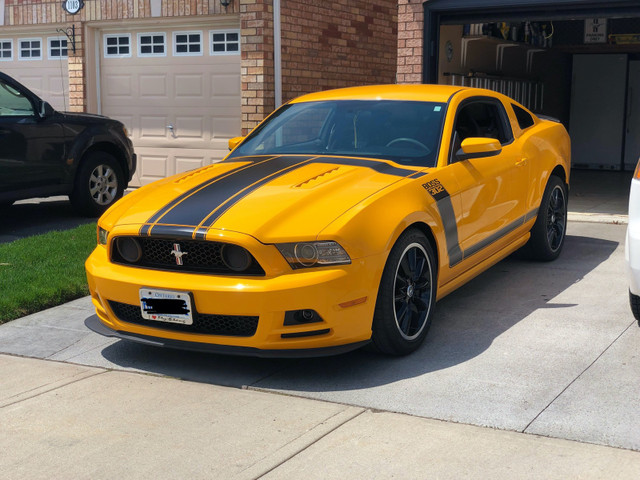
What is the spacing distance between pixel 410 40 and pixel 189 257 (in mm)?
7011

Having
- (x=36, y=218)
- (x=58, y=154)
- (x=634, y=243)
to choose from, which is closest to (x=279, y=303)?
(x=634, y=243)

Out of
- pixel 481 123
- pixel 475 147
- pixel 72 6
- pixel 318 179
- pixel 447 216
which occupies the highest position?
pixel 72 6

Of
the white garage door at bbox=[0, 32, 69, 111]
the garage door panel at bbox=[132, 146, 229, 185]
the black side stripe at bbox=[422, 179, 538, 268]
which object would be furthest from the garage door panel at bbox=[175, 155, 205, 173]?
the black side stripe at bbox=[422, 179, 538, 268]

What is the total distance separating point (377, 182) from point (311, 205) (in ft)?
1.74

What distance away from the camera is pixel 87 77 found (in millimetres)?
Result: 13531

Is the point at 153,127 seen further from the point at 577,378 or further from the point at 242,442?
the point at 242,442

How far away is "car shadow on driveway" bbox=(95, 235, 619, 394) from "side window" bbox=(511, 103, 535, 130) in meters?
1.43

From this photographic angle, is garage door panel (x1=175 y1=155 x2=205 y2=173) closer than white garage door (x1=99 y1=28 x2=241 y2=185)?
No

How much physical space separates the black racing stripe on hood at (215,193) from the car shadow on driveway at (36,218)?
4307 mm

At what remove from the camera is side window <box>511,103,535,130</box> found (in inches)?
288

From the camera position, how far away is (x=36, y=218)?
10.4 metres

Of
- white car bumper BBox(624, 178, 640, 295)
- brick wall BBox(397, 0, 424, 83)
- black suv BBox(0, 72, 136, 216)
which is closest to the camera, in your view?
white car bumper BBox(624, 178, 640, 295)

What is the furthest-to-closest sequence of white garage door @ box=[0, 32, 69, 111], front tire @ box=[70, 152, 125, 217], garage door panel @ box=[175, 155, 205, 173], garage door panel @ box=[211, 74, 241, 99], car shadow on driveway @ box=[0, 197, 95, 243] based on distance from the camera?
white garage door @ box=[0, 32, 69, 111]
garage door panel @ box=[175, 155, 205, 173]
garage door panel @ box=[211, 74, 241, 99]
front tire @ box=[70, 152, 125, 217]
car shadow on driveway @ box=[0, 197, 95, 243]

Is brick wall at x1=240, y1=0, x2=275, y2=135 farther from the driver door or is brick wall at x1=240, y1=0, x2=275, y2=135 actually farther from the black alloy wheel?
the driver door
